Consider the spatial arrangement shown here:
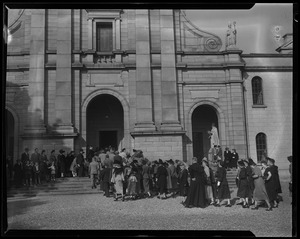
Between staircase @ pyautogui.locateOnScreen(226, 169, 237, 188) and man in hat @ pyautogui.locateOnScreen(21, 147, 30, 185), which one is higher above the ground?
man in hat @ pyautogui.locateOnScreen(21, 147, 30, 185)

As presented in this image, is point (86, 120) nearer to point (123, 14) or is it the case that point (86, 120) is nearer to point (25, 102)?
point (25, 102)

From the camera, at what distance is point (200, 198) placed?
4250mm

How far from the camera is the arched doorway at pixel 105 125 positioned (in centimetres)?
558

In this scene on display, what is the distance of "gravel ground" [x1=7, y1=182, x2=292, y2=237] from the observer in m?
3.42

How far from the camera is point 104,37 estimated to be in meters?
6.81

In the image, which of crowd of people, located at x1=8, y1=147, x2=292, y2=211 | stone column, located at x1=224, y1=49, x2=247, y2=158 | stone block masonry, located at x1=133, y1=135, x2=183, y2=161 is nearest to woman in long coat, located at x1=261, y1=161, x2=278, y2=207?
crowd of people, located at x1=8, y1=147, x2=292, y2=211

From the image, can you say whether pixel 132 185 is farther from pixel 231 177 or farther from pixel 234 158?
pixel 234 158

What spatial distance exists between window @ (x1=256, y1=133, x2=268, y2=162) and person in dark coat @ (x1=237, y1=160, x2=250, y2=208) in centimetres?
31

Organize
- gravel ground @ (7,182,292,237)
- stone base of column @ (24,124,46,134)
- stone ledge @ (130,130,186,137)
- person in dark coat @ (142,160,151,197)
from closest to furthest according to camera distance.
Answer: gravel ground @ (7,182,292,237)
stone base of column @ (24,124,46,134)
person in dark coat @ (142,160,151,197)
stone ledge @ (130,130,186,137)

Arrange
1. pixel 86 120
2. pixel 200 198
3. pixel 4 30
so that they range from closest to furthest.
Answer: pixel 4 30
pixel 200 198
pixel 86 120

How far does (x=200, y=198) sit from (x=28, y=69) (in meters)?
3.25

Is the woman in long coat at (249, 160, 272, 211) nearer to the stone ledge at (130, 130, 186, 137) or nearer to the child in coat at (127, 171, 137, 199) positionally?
the stone ledge at (130, 130, 186, 137)
